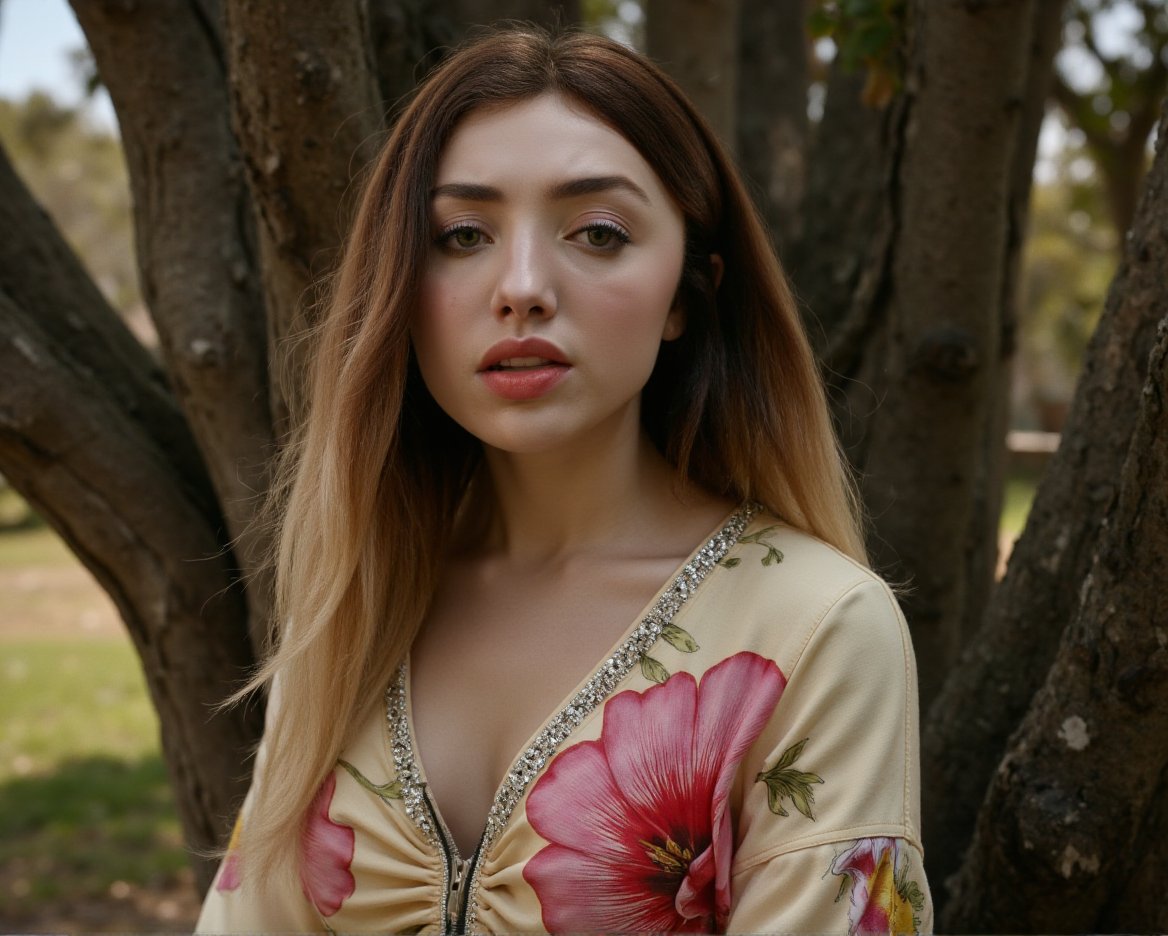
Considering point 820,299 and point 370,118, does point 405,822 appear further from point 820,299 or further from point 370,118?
point 820,299

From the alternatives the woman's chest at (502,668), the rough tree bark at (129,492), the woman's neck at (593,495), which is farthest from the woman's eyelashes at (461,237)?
the rough tree bark at (129,492)

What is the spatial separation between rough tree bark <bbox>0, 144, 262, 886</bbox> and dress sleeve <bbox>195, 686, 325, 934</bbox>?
1.47ft

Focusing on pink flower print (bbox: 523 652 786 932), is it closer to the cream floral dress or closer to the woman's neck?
the cream floral dress

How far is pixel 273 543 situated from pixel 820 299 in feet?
5.00

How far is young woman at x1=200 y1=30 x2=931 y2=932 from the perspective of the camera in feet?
5.32

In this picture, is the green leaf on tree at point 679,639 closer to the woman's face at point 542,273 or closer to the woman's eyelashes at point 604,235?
the woman's face at point 542,273

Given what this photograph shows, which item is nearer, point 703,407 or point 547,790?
point 547,790

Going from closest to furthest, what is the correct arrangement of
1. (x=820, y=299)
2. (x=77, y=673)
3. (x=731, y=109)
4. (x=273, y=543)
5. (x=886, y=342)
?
1. (x=273, y=543)
2. (x=886, y=342)
3. (x=820, y=299)
4. (x=731, y=109)
5. (x=77, y=673)

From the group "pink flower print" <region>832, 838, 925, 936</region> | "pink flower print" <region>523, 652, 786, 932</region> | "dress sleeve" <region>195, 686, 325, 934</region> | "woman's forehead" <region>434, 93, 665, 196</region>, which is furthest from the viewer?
"dress sleeve" <region>195, 686, 325, 934</region>

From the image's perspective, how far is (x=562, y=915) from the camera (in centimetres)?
163

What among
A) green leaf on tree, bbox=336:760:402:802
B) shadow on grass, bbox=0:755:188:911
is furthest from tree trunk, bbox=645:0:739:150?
shadow on grass, bbox=0:755:188:911

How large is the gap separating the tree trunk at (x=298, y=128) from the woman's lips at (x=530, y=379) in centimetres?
57

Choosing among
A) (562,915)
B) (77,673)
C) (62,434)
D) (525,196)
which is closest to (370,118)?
(525,196)

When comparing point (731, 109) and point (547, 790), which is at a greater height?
point (731, 109)
